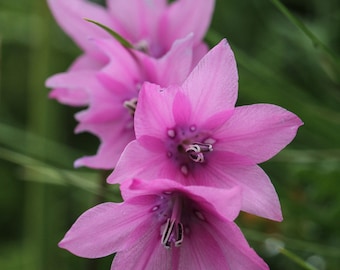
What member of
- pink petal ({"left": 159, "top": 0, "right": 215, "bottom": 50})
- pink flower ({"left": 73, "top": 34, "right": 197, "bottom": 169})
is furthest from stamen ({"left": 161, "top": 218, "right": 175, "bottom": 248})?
pink petal ({"left": 159, "top": 0, "right": 215, "bottom": 50})

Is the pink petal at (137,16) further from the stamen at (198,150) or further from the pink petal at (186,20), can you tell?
the stamen at (198,150)

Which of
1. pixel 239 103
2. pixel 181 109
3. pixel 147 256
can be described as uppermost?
pixel 181 109

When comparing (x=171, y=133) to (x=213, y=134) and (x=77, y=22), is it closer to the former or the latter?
(x=213, y=134)

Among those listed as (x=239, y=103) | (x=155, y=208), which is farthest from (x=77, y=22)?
(x=239, y=103)

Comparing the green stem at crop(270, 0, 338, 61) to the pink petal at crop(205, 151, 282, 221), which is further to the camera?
the green stem at crop(270, 0, 338, 61)

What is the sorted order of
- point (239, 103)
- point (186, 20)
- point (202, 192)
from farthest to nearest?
1. point (239, 103)
2. point (186, 20)
3. point (202, 192)

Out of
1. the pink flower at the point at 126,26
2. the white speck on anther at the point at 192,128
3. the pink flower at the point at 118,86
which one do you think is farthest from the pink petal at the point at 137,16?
the white speck on anther at the point at 192,128

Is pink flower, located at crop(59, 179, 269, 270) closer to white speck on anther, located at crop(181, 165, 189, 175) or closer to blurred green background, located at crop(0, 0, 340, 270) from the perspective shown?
white speck on anther, located at crop(181, 165, 189, 175)
